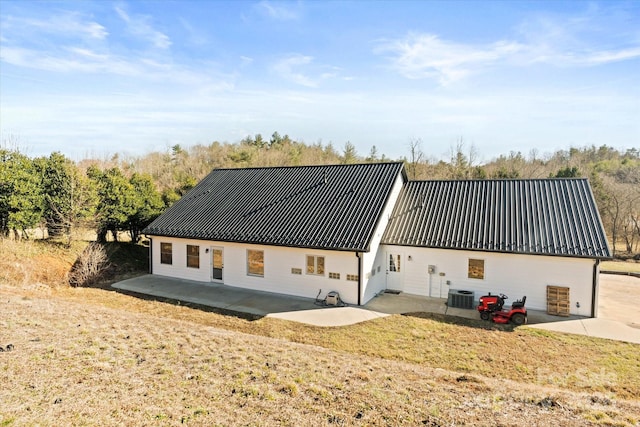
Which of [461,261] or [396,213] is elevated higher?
[396,213]

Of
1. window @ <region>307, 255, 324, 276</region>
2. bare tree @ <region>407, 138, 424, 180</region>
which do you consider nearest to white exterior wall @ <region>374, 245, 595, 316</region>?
window @ <region>307, 255, 324, 276</region>

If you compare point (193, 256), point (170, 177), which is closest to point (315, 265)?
point (193, 256)

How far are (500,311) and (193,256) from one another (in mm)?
12483

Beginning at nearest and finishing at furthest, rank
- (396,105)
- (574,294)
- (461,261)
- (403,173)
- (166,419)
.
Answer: (166,419) → (574,294) → (461,261) → (403,173) → (396,105)

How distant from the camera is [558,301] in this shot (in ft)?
40.0

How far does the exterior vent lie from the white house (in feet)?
1.84

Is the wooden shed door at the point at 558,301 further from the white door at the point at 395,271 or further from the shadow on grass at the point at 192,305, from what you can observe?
the shadow on grass at the point at 192,305

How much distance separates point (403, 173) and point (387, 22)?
696cm

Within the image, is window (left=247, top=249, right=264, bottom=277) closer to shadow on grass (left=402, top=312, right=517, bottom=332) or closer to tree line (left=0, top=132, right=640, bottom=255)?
shadow on grass (left=402, top=312, right=517, bottom=332)

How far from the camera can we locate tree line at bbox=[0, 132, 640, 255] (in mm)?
17117

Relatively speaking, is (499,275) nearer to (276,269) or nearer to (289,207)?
(276,269)

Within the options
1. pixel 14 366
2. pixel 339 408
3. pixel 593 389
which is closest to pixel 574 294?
pixel 593 389

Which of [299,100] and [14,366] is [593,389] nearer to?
[14,366]

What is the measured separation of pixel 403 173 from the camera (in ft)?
57.6
